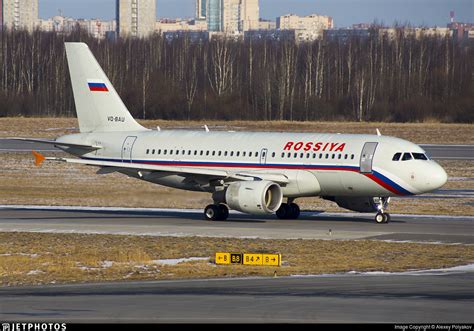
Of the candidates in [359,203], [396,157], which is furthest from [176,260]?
[359,203]

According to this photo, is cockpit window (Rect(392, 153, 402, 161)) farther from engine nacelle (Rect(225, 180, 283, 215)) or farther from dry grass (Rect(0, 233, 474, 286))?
dry grass (Rect(0, 233, 474, 286))

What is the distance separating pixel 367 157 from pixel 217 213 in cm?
652

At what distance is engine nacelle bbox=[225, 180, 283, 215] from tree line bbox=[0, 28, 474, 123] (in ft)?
216

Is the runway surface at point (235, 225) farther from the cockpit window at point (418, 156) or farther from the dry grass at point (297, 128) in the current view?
the dry grass at point (297, 128)

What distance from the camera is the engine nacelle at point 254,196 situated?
3938 centimetres

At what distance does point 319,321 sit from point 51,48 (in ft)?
366

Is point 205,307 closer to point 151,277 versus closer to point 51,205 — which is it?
point 151,277

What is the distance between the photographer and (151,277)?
88.5 feet

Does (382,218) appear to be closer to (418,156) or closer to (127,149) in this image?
(418,156)

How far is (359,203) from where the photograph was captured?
42062 mm

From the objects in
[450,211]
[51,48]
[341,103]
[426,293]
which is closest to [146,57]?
[51,48]

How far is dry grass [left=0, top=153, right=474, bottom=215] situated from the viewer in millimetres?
43500

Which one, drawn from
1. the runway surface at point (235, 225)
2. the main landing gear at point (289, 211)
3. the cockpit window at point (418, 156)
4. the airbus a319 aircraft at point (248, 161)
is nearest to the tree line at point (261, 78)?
the airbus a319 aircraft at point (248, 161)
